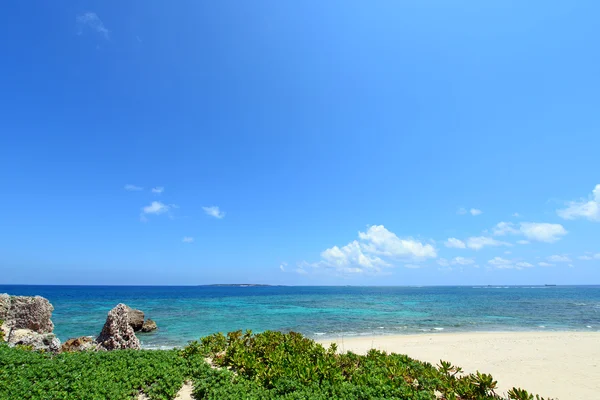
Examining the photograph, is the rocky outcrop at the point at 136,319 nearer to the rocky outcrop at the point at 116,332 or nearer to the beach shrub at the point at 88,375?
the rocky outcrop at the point at 116,332

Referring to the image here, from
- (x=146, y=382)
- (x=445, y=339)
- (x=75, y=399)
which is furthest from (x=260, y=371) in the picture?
(x=445, y=339)

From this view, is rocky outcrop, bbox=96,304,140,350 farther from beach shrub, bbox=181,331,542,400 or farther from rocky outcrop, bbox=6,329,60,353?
beach shrub, bbox=181,331,542,400

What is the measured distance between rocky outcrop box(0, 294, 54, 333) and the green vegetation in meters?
10.3

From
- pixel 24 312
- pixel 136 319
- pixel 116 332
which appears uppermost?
pixel 24 312

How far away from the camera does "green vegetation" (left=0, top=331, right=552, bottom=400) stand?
692 centimetres

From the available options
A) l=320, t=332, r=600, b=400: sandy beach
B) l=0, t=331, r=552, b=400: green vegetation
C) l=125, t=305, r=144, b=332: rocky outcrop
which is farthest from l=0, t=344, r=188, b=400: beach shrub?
l=125, t=305, r=144, b=332: rocky outcrop

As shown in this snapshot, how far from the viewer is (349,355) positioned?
1007 centimetres

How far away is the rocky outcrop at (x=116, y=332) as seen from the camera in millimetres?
13500

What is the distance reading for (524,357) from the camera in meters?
16.1

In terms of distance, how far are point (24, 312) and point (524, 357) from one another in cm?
2936

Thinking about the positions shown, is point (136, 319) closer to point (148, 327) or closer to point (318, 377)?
point (148, 327)

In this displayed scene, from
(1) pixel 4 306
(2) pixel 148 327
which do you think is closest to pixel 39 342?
(1) pixel 4 306

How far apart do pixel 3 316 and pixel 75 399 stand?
15.2m

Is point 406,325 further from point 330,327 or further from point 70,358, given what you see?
point 70,358
